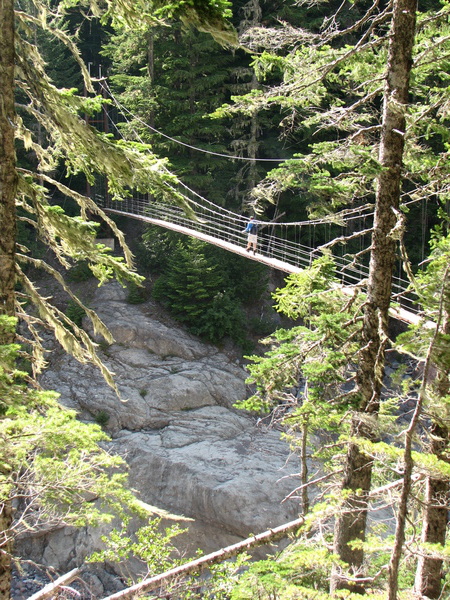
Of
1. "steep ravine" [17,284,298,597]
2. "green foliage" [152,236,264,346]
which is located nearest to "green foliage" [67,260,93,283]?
"steep ravine" [17,284,298,597]

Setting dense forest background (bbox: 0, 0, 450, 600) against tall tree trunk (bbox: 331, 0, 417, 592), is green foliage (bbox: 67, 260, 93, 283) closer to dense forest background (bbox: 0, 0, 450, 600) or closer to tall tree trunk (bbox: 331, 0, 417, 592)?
dense forest background (bbox: 0, 0, 450, 600)

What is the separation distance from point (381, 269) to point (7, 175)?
263 centimetres

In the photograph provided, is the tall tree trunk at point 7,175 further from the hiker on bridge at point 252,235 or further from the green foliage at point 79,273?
the green foliage at point 79,273

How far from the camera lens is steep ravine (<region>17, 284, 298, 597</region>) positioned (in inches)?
400

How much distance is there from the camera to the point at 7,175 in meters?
3.56

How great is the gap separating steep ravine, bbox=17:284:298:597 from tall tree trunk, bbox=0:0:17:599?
6.05 meters

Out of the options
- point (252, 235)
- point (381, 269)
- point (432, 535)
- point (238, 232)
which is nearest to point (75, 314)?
point (238, 232)

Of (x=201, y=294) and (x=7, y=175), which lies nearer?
(x=7, y=175)

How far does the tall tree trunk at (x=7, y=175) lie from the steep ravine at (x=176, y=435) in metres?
6.05

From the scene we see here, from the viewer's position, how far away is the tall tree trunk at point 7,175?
3426 mm

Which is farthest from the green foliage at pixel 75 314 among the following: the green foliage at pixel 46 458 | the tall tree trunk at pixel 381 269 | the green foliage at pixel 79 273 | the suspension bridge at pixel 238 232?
the green foliage at pixel 46 458

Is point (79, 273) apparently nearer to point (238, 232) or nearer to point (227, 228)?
point (238, 232)

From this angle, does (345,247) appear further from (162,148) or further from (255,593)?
(255,593)

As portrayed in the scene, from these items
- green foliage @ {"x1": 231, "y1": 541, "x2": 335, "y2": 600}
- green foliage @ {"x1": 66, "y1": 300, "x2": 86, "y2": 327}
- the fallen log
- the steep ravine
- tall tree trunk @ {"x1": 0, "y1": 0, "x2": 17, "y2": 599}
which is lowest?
the steep ravine
